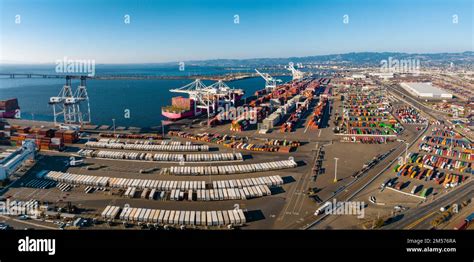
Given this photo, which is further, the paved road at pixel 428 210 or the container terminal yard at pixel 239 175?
the container terminal yard at pixel 239 175

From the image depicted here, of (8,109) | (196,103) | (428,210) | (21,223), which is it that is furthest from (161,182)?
(8,109)

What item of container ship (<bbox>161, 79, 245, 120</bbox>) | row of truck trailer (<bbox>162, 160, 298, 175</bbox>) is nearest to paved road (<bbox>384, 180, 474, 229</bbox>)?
row of truck trailer (<bbox>162, 160, 298, 175</bbox>)

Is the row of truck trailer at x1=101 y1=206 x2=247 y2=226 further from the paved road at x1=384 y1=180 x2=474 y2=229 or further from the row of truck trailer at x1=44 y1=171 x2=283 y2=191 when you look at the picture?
the paved road at x1=384 y1=180 x2=474 y2=229

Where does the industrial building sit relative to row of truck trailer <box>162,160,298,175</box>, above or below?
above

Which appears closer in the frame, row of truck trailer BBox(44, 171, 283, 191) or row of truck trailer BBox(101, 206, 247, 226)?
row of truck trailer BBox(101, 206, 247, 226)

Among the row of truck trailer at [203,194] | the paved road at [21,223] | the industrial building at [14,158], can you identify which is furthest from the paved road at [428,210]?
the industrial building at [14,158]

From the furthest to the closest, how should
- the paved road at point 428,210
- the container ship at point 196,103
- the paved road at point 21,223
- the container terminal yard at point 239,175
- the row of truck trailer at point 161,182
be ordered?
the container ship at point 196,103
the row of truck trailer at point 161,182
the container terminal yard at point 239,175
the paved road at point 428,210
the paved road at point 21,223

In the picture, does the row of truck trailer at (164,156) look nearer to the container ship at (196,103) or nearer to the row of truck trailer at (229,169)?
the row of truck trailer at (229,169)
